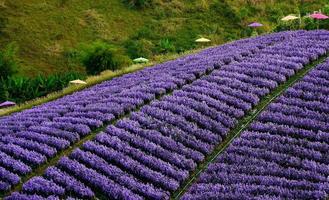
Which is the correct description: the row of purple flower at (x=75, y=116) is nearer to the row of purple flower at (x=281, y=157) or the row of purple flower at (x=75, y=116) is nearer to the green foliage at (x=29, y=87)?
the row of purple flower at (x=281, y=157)

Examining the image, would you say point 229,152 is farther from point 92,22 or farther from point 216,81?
point 92,22

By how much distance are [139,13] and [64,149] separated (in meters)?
41.3

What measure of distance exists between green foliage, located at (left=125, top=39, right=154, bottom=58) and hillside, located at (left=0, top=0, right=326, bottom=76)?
0.31 ft

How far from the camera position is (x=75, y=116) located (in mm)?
19797

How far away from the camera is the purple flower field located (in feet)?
47.3

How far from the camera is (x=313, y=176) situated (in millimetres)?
13812

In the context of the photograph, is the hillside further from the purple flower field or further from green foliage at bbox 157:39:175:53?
the purple flower field

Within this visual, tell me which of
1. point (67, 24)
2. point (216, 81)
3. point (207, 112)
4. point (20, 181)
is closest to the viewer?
point (20, 181)

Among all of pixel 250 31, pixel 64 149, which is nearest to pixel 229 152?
pixel 64 149

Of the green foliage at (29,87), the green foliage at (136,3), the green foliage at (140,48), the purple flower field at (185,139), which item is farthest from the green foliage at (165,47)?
the purple flower field at (185,139)

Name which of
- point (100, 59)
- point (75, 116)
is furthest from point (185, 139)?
point (100, 59)

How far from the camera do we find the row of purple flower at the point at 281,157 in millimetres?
13648

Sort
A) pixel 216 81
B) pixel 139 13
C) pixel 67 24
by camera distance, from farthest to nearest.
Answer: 1. pixel 139 13
2. pixel 67 24
3. pixel 216 81

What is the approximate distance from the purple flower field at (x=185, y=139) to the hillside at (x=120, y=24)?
25.8 meters
